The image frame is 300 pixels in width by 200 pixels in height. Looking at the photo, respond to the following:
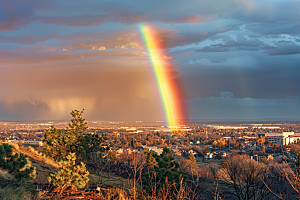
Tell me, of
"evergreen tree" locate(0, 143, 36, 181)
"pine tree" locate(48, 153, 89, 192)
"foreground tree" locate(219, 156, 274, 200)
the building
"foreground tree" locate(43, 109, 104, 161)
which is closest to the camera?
"pine tree" locate(48, 153, 89, 192)

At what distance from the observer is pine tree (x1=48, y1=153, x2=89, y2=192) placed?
1145 centimetres

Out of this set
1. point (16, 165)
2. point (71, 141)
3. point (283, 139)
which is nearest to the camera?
point (16, 165)

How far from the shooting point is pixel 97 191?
12.0m

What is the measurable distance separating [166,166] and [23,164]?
8164 mm

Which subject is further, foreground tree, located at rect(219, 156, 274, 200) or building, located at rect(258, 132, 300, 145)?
building, located at rect(258, 132, 300, 145)

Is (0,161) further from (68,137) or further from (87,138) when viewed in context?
(87,138)

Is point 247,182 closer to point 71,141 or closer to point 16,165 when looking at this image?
point 71,141

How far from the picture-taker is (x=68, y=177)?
37.8 feet

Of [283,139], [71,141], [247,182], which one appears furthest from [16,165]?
[283,139]

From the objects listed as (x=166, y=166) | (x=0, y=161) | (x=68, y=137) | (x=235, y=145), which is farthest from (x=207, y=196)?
(x=235, y=145)

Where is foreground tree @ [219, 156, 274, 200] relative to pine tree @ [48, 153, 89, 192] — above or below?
below

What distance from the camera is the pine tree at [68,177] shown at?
11445 millimetres

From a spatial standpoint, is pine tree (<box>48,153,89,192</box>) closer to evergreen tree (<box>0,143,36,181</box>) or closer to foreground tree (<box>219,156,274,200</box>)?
evergreen tree (<box>0,143,36,181</box>)

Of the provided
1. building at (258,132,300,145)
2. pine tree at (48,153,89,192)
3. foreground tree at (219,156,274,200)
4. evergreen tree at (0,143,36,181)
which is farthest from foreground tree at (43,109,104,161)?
building at (258,132,300,145)
